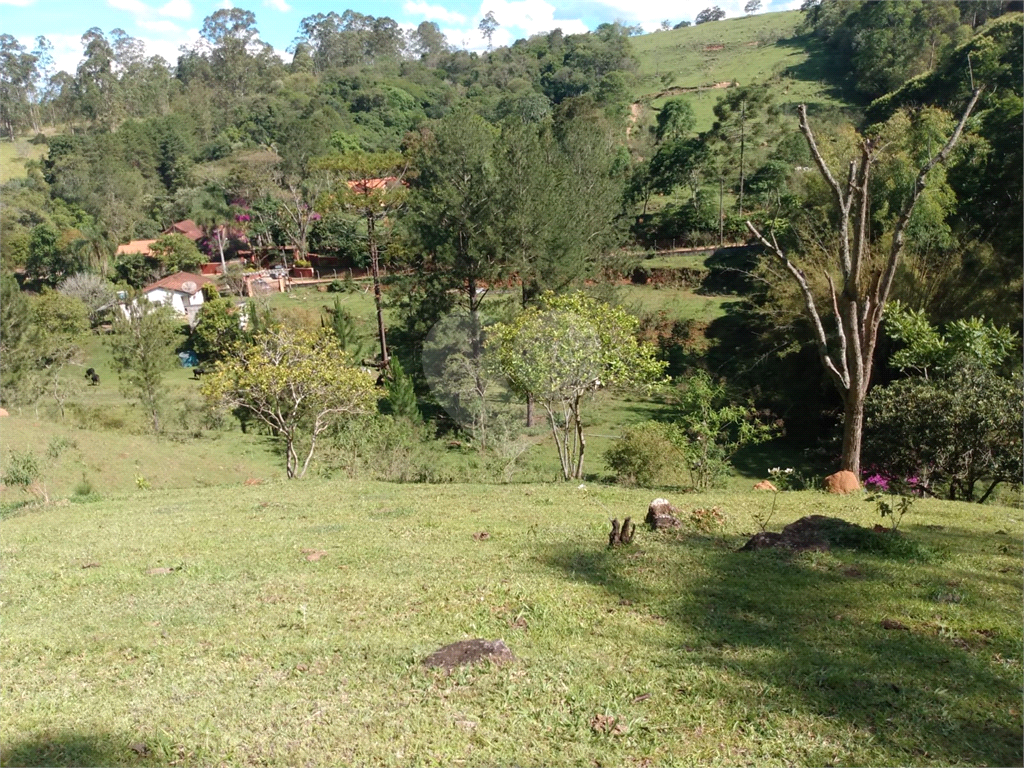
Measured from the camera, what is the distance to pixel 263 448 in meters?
22.1

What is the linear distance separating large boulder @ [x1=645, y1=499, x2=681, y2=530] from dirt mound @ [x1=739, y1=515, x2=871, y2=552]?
0.86 meters

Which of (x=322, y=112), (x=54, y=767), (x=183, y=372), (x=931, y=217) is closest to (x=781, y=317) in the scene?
(x=931, y=217)

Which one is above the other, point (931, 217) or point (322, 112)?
point (322, 112)

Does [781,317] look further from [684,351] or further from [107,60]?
[107,60]

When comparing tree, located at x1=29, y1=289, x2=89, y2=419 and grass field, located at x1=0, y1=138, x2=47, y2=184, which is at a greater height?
grass field, located at x1=0, y1=138, x2=47, y2=184

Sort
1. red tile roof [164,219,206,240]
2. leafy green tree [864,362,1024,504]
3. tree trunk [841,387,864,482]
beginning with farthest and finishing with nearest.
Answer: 1. red tile roof [164,219,206,240]
2. leafy green tree [864,362,1024,504]
3. tree trunk [841,387,864,482]

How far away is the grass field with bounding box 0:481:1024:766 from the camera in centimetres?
403

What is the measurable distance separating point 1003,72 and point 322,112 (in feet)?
191

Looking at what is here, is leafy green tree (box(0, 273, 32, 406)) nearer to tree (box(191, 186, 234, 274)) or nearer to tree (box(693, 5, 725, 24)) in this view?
tree (box(191, 186, 234, 274))

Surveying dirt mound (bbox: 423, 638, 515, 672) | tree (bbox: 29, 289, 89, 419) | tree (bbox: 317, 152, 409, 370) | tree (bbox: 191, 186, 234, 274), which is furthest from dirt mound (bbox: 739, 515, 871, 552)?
tree (bbox: 191, 186, 234, 274)

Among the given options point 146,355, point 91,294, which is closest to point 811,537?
point 146,355

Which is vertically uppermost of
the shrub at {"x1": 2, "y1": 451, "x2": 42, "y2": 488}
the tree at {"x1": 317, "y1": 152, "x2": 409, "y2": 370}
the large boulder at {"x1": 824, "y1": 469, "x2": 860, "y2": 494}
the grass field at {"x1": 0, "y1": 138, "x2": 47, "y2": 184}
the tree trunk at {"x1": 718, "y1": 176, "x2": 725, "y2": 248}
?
the grass field at {"x1": 0, "y1": 138, "x2": 47, "y2": 184}

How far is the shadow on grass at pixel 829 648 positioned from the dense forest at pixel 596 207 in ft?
18.4

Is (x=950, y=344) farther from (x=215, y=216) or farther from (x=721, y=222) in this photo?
(x=215, y=216)
